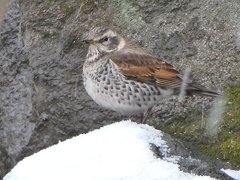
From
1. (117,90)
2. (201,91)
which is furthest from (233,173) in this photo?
(117,90)

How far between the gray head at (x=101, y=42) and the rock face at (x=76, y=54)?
29.3 inches

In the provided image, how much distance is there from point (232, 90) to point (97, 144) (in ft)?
6.82

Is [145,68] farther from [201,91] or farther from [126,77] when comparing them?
[201,91]

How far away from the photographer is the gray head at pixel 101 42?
19.7ft

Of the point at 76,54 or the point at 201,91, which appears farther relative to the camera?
the point at 76,54

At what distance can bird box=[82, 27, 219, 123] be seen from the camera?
5.77 metres

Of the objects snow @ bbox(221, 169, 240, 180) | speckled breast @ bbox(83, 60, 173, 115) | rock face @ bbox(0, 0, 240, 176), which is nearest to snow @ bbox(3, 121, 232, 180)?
speckled breast @ bbox(83, 60, 173, 115)

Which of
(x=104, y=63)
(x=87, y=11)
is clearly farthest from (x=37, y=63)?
(x=104, y=63)

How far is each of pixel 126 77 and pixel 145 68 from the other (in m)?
0.30

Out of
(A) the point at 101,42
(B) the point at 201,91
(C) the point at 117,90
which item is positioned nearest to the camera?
(C) the point at 117,90

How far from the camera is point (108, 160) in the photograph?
4.76 meters

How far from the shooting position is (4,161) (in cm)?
718

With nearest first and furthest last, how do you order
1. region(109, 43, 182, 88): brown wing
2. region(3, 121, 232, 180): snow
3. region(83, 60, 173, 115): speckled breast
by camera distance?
region(3, 121, 232, 180): snow < region(83, 60, 173, 115): speckled breast < region(109, 43, 182, 88): brown wing

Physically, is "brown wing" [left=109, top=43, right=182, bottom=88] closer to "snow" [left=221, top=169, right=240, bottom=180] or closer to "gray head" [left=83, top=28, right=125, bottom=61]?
"gray head" [left=83, top=28, right=125, bottom=61]
